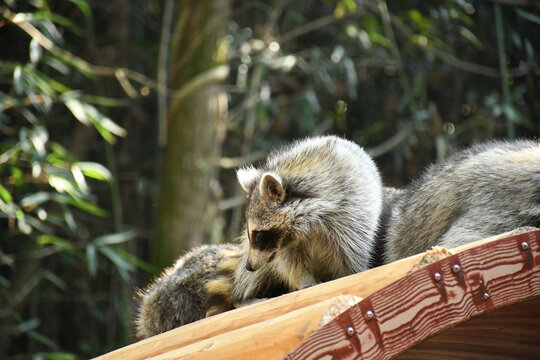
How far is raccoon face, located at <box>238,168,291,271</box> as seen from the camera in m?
2.74

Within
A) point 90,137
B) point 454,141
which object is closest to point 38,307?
point 90,137

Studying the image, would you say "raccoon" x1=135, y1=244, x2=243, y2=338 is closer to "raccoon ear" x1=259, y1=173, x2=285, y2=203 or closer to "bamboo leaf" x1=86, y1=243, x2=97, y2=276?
"raccoon ear" x1=259, y1=173, x2=285, y2=203

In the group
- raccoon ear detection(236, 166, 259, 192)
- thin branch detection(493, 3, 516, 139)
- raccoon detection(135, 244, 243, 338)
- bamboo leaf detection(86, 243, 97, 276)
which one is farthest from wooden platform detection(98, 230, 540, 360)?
bamboo leaf detection(86, 243, 97, 276)

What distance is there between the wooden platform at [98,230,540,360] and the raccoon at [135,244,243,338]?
33.8 inches

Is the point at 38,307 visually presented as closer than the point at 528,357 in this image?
No

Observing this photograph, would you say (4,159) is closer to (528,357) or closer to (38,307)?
(38,307)

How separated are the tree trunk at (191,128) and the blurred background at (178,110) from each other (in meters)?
0.01

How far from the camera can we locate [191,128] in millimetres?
5172

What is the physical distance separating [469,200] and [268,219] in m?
0.85

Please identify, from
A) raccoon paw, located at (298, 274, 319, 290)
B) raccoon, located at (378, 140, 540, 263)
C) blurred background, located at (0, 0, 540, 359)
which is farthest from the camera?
blurred background, located at (0, 0, 540, 359)

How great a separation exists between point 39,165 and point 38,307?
2.49 meters

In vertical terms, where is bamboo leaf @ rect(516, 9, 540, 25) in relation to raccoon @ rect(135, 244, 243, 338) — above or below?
above

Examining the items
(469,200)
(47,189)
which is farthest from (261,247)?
(47,189)

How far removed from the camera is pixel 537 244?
5.44 ft
